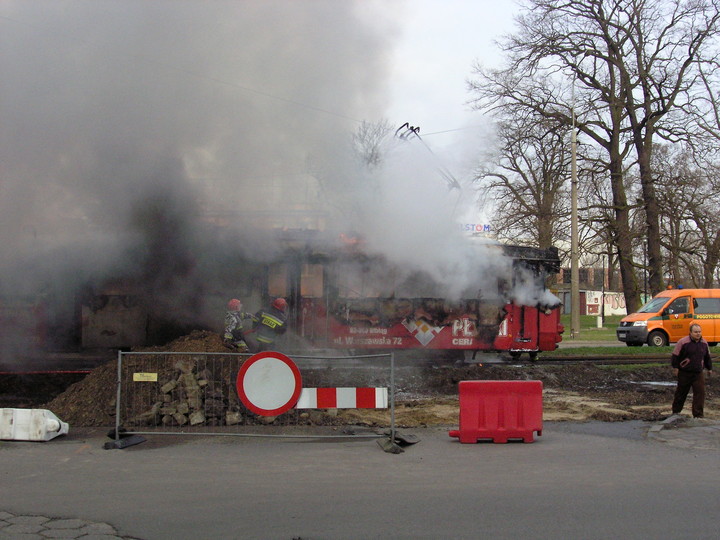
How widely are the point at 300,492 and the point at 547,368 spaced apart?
8.39 metres

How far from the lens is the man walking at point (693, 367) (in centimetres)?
837

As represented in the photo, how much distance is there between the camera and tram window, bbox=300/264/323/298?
42.1 ft

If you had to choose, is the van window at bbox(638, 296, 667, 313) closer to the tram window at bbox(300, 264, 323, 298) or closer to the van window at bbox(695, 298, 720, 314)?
the van window at bbox(695, 298, 720, 314)

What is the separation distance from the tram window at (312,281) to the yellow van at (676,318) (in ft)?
38.1

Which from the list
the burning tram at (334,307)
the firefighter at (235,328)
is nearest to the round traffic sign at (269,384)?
the firefighter at (235,328)

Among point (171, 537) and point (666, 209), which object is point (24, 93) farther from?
point (666, 209)

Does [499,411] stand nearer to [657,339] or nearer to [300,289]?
[300,289]

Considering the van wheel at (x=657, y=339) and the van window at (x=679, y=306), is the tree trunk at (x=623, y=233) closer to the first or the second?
the van window at (x=679, y=306)

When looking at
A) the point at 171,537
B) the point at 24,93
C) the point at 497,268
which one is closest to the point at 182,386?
the point at 171,537

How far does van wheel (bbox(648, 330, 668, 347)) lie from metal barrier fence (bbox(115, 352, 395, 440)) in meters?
14.7

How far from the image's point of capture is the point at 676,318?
19547mm

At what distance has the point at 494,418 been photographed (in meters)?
7.02

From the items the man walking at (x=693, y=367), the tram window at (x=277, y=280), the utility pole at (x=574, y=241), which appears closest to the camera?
the man walking at (x=693, y=367)

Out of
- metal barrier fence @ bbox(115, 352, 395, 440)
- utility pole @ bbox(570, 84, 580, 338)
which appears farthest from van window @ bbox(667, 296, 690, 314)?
metal barrier fence @ bbox(115, 352, 395, 440)
